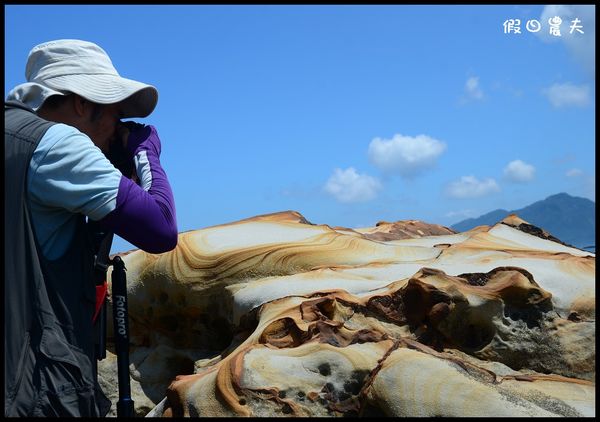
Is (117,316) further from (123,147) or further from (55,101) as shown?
(55,101)

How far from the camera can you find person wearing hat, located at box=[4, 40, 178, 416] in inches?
94.8

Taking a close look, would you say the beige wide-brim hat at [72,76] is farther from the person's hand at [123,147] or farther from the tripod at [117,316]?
the tripod at [117,316]

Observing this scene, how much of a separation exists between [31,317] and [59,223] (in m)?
0.32

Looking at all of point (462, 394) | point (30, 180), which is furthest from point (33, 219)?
point (462, 394)

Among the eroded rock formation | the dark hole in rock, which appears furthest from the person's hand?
the dark hole in rock

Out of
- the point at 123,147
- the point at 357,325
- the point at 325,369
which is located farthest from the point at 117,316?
the point at 357,325

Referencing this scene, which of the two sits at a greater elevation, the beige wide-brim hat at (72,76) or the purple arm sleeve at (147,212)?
the beige wide-brim hat at (72,76)

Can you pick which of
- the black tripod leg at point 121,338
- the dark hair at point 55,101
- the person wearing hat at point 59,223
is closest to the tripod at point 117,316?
the black tripod leg at point 121,338

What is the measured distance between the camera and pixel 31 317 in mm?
2438

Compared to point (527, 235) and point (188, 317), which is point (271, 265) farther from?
point (527, 235)

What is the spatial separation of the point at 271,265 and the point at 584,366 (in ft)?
6.22

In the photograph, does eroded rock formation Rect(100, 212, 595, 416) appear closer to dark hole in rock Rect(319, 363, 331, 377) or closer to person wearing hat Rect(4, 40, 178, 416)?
dark hole in rock Rect(319, 363, 331, 377)

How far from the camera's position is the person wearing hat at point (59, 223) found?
2.41 m

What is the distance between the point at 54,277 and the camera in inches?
99.6
